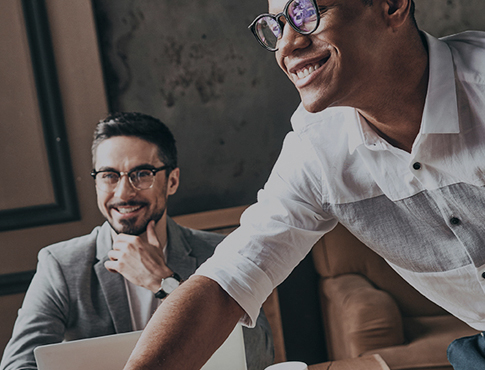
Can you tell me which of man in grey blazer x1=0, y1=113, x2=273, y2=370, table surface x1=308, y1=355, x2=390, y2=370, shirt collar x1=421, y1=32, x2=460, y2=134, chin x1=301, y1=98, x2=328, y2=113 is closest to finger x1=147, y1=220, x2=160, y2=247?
man in grey blazer x1=0, y1=113, x2=273, y2=370

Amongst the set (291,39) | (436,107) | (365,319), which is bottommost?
(365,319)

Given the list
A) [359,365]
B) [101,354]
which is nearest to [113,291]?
[101,354]

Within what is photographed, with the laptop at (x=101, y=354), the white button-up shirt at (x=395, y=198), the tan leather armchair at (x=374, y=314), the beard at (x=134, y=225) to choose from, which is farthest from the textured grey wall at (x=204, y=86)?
the laptop at (x=101, y=354)

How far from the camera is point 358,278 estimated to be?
252 cm

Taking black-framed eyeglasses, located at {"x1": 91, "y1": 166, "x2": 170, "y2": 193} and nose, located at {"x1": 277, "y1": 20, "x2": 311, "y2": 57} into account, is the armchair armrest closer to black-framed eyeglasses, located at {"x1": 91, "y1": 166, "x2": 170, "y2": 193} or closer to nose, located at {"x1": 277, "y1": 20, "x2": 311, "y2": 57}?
black-framed eyeglasses, located at {"x1": 91, "y1": 166, "x2": 170, "y2": 193}

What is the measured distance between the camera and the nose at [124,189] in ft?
5.29

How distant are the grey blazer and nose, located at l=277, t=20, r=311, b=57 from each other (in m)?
0.84

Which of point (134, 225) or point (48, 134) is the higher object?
point (48, 134)

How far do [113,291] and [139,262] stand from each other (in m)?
0.14

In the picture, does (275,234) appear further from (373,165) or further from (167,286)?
(167,286)

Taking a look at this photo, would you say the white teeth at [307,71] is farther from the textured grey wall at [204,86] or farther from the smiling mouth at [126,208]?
the textured grey wall at [204,86]

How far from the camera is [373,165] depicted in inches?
39.8

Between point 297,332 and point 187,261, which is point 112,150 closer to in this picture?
point 187,261

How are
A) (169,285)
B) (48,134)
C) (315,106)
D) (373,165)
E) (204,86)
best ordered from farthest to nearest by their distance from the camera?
1. (204,86)
2. (48,134)
3. (169,285)
4. (373,165)
5. (315,106)
